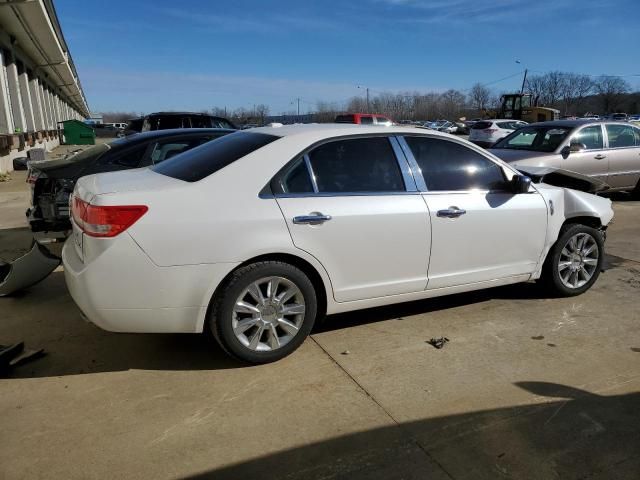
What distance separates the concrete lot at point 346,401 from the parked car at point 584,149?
5.04 metres

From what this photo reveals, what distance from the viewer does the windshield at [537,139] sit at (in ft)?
29.9

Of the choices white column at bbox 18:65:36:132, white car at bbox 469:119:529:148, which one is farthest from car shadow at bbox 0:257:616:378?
white car at bbox 469:119:529:148

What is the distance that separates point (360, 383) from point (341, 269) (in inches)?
30.5

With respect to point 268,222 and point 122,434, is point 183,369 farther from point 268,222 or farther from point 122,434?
point 268,222

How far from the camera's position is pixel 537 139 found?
30.9 feet

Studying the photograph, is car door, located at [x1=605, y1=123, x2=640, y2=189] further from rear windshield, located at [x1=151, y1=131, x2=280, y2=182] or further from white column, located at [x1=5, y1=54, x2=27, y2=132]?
white column, located at [x1=5, y1=54, x2=27, y2=132]

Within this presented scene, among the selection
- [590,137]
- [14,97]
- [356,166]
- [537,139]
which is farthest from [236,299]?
[14,97]

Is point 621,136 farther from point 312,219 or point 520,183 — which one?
point 312,219

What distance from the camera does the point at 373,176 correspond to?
379cm

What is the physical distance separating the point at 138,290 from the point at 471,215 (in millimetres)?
2467

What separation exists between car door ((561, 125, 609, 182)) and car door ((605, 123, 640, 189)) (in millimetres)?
163

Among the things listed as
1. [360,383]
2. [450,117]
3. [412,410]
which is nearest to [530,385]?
[412,410]

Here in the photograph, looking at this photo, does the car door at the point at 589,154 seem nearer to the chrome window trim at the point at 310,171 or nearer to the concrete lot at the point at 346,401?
the concrete lot at the point at 346,401

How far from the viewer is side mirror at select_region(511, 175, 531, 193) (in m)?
4.17
